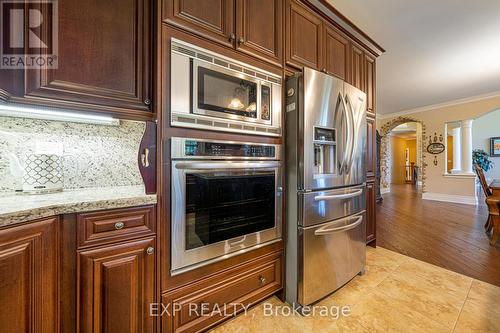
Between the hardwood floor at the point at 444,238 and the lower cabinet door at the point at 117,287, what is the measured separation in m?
2.77

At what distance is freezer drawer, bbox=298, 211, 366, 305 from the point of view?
1474 mm

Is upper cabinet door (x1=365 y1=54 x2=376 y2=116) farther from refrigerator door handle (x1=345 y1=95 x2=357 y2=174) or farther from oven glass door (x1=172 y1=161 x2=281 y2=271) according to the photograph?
oven glass door (x1=172 y1=161 x2=281 y2=271)

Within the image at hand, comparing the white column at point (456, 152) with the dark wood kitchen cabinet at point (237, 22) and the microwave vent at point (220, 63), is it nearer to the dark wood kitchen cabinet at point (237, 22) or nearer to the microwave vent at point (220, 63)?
the dark wood kitchen cabinet at point (237, 22)

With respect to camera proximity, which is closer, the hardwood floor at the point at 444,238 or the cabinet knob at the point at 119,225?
the cabinet knob at the point at 119,225

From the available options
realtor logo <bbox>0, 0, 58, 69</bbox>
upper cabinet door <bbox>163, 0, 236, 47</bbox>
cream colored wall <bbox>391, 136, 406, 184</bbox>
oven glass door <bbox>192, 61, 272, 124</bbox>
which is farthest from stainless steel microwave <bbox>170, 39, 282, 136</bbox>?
cream colored wall <bbox>391, 136, 406, 184</bbox>

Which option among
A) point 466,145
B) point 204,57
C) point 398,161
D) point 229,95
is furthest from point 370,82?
point 398,161

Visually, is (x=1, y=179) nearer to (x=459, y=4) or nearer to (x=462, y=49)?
(x=459, y=4)

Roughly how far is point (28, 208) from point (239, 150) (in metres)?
Answer: 0.98

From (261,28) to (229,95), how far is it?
583 mm

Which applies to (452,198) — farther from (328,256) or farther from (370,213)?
(328,256)

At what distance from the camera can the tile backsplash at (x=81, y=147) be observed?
117 centimetres

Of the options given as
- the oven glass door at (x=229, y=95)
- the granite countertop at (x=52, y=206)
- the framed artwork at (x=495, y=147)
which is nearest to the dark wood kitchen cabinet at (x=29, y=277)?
the granite countertop at (x=52, y=206)

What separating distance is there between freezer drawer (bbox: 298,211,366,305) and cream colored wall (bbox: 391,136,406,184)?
34.5ft

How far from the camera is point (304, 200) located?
1459 millimetres
